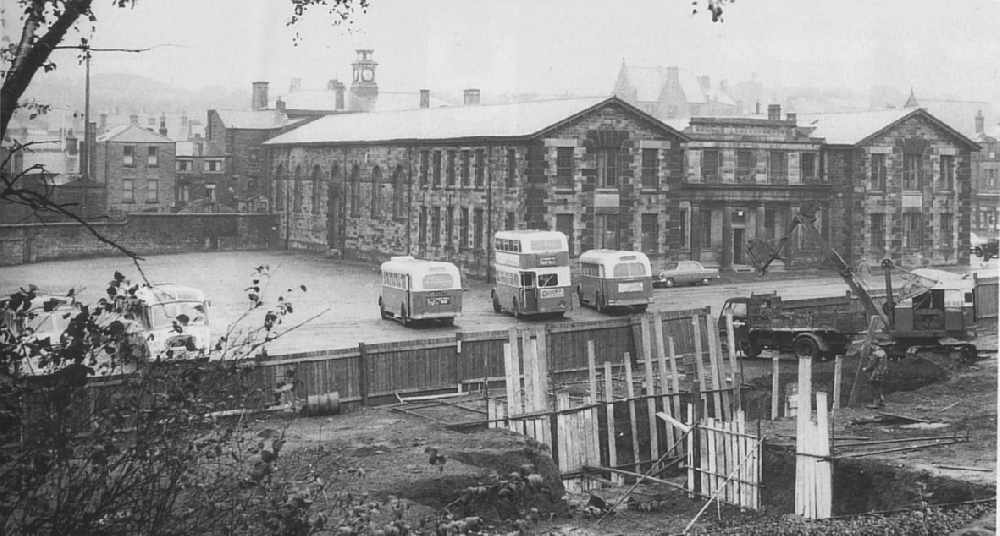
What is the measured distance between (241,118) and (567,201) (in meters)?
5.26

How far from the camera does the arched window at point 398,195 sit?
15703 mm

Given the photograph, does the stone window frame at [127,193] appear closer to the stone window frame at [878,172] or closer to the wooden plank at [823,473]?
the wooden plank at [823,473]

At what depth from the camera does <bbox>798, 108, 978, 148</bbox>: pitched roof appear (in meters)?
14.5

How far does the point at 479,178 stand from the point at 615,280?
2.55 meters

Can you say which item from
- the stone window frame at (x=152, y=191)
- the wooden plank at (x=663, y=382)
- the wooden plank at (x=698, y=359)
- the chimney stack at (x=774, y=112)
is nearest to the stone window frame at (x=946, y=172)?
the chimney stack at (x=774, y=112)

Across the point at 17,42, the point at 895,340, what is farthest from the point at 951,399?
the point at 17,42

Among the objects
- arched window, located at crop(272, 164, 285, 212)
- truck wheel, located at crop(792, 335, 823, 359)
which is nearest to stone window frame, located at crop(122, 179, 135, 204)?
arched window, located at crop(272, 164, 285, 212)

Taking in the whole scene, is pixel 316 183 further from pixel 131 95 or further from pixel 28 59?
pixel 28 59

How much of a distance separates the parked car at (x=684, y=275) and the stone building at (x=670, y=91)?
234 cm

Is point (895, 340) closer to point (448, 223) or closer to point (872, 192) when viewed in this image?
point (872, 192)

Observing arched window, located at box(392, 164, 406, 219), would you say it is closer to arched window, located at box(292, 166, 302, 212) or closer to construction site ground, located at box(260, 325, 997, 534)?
arched window, located at box(292, 166, 302, 212)

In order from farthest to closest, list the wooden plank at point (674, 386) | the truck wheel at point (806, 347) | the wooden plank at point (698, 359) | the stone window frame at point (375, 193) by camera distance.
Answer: the truck wheel at point (806, 347) → the wooden plank at point (698, 359) → the wooden plank at point (674, 386) → the stone window frame at point (375, 193)

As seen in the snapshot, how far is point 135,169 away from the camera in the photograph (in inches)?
477

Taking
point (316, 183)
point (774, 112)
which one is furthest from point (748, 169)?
point (316, 183)
